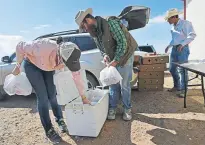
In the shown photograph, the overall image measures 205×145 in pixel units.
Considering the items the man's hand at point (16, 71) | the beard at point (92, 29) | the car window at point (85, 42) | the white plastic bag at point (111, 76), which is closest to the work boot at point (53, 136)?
the man's hand at point (16, 71)

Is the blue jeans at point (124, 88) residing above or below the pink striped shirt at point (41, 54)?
below

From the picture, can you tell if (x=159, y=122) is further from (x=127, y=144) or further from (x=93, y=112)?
(x=93, y=112)

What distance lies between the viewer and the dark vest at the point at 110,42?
10.3ft

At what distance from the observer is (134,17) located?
15.3 ft

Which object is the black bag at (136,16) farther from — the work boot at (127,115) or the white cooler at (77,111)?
the white cooler at (77,111)

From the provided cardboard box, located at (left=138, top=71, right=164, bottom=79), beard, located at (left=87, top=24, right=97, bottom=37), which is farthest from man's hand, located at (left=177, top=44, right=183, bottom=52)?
beard, located at (left=87, top=24, right=97, bottom=37)

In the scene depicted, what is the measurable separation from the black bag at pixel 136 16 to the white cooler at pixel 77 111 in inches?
80.1

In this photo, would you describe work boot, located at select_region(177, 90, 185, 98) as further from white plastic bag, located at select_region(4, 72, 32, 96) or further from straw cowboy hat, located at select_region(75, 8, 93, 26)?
white plastic bag, located at select_region(4, 72, 32, 96)

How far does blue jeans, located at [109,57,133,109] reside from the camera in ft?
11.5

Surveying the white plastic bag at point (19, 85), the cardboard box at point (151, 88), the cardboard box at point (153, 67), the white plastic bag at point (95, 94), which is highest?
the white plastic bag at point (19, 85)

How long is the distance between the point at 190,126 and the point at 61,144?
185 cm

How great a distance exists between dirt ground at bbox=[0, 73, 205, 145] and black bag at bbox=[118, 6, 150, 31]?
1.51 metres

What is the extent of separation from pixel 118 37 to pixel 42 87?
47.4 inches

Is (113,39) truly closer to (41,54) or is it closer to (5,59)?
(41,54)
